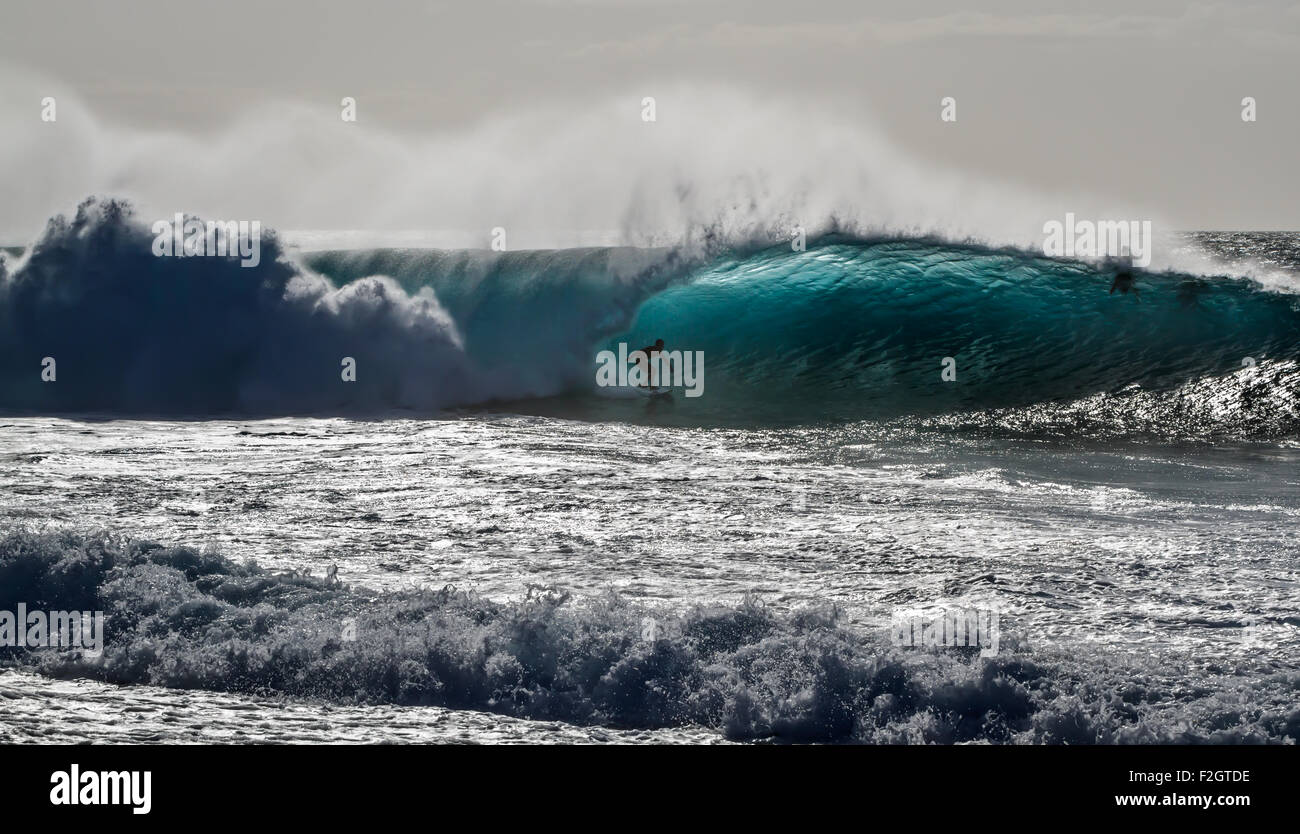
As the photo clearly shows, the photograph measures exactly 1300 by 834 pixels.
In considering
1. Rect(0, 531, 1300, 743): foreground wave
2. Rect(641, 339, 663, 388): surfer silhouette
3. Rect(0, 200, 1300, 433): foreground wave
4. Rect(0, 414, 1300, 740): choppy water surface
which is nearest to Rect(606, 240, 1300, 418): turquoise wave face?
Rect(0, 200, 1300, 433): foreground wave

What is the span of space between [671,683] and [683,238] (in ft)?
50.9

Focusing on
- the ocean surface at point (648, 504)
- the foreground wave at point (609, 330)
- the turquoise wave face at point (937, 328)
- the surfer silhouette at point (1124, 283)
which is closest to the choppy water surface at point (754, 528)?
the ocean surface at point (648, 504)

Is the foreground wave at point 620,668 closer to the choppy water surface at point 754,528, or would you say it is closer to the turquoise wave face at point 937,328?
the choppy water surface at point 754,528

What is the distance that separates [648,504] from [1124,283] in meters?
12.8

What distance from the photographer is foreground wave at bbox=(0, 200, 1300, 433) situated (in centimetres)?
1552

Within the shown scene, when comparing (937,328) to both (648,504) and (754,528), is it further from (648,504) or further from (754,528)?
(754,528)

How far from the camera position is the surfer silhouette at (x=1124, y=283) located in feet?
60.1

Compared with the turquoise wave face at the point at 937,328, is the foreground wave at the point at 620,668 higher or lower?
lower

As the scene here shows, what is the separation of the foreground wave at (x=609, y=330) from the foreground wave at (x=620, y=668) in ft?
26.5

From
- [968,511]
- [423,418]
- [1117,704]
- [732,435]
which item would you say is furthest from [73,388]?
[1117,704]

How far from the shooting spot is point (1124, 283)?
18578mm

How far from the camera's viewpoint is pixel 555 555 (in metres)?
7.25

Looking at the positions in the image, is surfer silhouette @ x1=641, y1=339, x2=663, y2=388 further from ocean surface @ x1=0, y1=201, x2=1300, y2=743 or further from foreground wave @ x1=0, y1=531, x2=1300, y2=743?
foreground wave @ x1=0, y1=531, x2=1300, y2=743

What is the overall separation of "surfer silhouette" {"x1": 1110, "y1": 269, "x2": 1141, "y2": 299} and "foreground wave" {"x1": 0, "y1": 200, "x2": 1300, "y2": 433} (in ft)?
0.63
